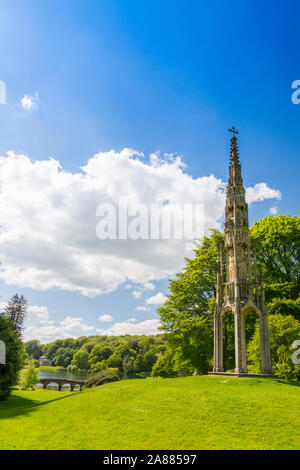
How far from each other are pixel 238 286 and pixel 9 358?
59.4 feet

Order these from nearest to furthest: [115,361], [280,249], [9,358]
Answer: [9,358], [280,249], [115,361]

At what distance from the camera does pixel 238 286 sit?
22.9m

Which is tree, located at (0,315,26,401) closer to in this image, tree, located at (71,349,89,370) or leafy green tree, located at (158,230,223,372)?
leafy green tree, located at (158,230,223,372)

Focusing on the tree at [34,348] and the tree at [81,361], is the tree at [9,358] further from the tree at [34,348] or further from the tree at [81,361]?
the tree at [34,348]

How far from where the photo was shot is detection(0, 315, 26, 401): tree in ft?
71.6

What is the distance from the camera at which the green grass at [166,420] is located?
922 centimetres

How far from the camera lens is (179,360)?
102ft

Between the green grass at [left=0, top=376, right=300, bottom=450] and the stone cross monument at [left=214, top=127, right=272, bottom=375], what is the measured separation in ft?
16.0

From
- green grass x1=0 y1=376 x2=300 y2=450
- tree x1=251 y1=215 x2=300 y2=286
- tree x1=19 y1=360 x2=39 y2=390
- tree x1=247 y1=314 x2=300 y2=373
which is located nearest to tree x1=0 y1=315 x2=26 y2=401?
green grass x1=0 y1=376 x2=300 y2=450

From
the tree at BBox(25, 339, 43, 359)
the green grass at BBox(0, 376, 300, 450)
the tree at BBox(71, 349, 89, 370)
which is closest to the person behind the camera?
the green grass at BBox(0, 376, 300, 450)

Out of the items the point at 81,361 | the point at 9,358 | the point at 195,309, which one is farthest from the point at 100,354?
the point at 9,358

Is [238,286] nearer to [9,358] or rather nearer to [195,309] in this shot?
[195,309]
